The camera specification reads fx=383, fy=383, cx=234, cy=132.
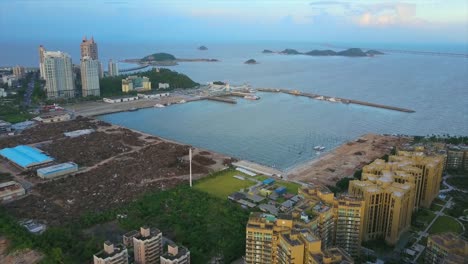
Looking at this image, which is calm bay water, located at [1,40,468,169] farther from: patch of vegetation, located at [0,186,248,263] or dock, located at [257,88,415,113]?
patch of vegetation, located at [0,186,248,263]

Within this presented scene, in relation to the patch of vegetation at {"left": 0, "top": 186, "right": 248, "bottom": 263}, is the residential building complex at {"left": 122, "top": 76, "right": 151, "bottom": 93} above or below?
above

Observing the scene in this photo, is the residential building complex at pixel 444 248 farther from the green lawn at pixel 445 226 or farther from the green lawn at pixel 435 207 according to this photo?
the green lawn at pixel 435 207

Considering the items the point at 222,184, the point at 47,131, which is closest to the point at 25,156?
the point at 47,131

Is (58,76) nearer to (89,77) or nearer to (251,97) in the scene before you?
(89,77)

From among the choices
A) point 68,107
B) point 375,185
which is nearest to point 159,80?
point 68,107

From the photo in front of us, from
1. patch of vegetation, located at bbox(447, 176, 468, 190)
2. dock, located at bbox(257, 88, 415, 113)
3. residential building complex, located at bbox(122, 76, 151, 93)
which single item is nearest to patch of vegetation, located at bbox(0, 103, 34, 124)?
residential building complex, located at bbox(122, 76, 151, 93)
